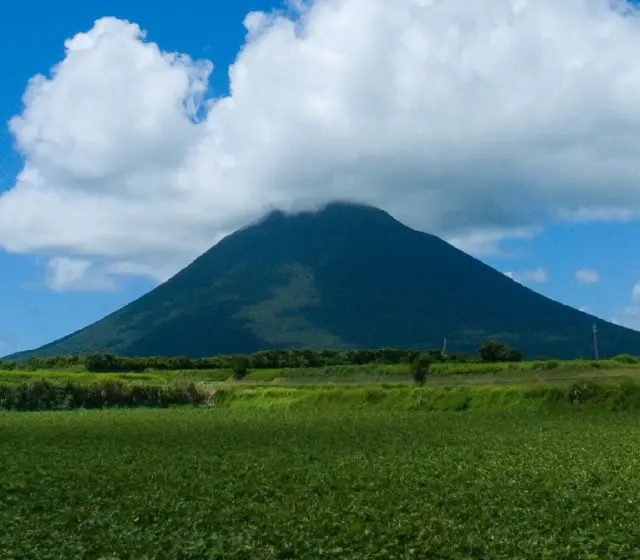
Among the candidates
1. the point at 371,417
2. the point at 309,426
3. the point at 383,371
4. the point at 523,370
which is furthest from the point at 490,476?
the point at 383,371

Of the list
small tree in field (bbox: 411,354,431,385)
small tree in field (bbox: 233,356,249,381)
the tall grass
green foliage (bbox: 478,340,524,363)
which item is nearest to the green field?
small tree in field (bbox: 411,354,431,385)

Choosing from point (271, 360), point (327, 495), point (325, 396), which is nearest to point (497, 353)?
point (271, 360)

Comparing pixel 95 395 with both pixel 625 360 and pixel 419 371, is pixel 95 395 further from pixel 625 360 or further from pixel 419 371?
pixel 625 360

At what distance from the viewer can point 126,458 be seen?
26078mm

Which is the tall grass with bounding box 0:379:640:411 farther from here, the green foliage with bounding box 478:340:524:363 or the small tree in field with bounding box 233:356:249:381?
the green foliage with bounding box 478:340:524:363

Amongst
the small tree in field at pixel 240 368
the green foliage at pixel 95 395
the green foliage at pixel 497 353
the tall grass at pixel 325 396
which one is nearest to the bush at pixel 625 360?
the green foliage at pixel 497 353

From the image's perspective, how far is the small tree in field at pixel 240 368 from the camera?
97.9 meters

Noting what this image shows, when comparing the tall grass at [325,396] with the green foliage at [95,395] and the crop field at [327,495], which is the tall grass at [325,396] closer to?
the green foliage at [95,395]

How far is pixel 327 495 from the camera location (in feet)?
61.8

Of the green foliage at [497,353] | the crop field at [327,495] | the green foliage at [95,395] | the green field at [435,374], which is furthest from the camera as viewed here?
the green foliage at [497,353]

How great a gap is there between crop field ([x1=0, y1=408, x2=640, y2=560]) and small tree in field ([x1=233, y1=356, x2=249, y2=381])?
6385 cm

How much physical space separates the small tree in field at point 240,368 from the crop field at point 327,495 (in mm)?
63847

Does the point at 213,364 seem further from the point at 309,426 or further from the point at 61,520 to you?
the point at 61,520

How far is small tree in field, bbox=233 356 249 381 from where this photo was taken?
321 feet
